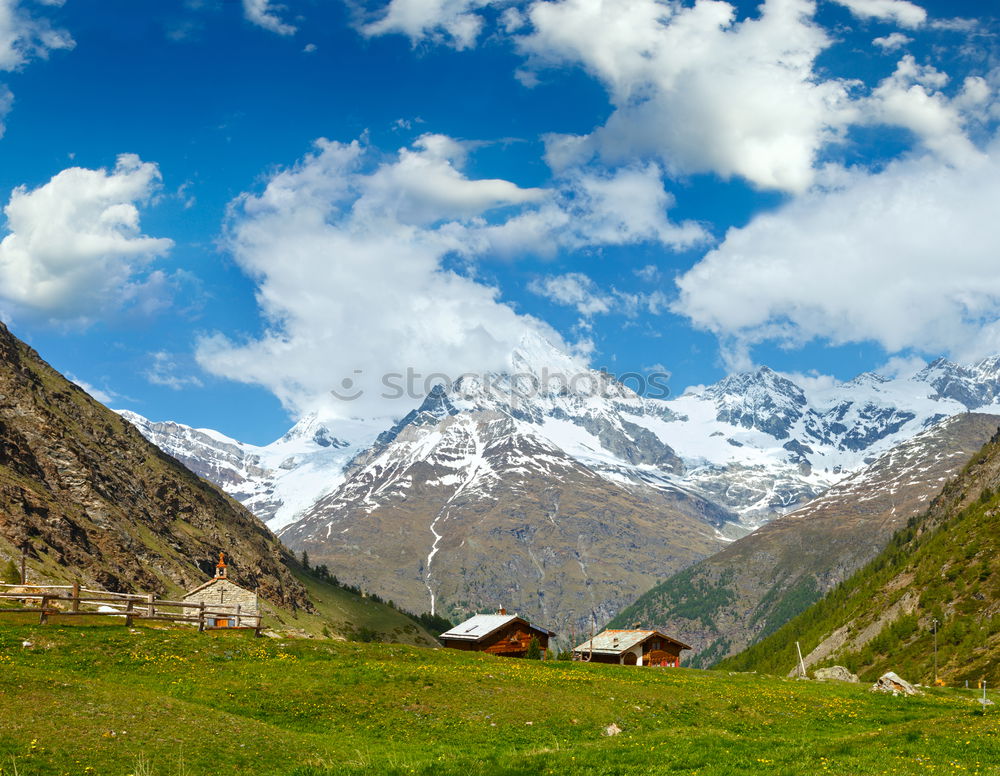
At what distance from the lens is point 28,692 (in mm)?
32188

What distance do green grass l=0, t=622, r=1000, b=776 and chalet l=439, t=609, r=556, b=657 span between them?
5789 cm

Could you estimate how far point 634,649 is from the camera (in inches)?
4582

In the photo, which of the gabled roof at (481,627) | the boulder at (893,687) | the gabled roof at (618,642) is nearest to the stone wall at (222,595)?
the gabled roof at (481,627)

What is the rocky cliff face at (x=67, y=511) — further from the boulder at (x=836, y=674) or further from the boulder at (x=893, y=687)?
the boulder at (x=893, y=687)

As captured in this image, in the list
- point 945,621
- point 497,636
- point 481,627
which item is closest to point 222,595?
point 481,627

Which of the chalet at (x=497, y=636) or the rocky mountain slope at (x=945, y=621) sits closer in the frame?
→ the chalet at (x=497, y=636)

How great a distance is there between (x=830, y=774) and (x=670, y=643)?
102289 millimetres

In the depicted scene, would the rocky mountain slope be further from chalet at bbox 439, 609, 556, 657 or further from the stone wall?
the stone wall

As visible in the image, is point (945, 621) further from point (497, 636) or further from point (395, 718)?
point (395, 718)

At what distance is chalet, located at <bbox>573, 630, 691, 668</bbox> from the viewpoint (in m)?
116

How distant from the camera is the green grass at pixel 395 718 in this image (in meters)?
27.2

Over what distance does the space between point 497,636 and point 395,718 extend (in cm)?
7832

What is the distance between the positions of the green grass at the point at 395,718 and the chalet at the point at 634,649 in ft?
203

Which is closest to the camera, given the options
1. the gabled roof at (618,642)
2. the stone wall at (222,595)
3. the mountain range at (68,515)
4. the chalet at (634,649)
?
the stone wall at (222,595)
